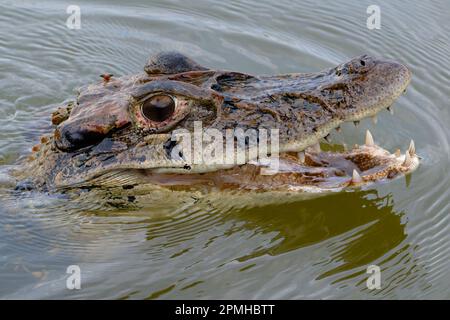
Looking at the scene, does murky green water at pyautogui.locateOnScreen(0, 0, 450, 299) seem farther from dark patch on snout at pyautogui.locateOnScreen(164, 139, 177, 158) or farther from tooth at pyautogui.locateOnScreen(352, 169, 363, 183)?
tooth at pyautogui.locateOnScreen(352, 169, 363, 183)

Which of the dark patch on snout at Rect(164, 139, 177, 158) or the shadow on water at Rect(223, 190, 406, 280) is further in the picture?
the shadow on water at Rect(223, 190, 406, 280)

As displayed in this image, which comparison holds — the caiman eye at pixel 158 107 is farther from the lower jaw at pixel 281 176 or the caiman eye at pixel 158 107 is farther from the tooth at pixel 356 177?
the tooth at pixel 356 177

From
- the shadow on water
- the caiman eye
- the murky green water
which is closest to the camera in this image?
the caiman eye

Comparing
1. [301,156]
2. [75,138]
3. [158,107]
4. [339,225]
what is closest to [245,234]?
[339,225]

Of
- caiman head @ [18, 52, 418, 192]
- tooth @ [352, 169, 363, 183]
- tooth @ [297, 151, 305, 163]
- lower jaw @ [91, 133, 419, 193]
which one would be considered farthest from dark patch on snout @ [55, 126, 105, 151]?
tooth @ [352, 169, 363, 183]

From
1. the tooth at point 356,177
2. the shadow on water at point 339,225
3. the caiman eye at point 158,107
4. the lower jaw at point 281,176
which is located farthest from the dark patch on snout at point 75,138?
the tooth at point 356,177

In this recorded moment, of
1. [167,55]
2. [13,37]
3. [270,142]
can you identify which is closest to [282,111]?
[270,142]

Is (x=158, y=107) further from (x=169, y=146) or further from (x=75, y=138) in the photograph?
(x=75, y=138)
